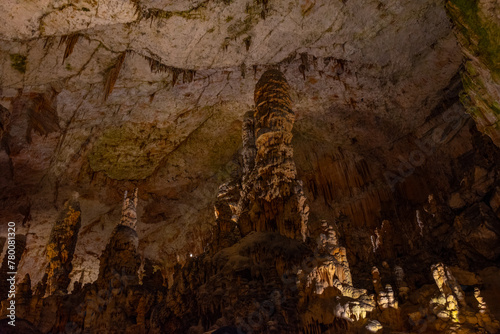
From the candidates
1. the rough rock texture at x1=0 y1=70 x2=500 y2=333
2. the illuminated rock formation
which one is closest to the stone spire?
the rough rock texture at x1=0 y1=70 x2=500 y2=333

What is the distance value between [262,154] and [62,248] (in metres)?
7.51

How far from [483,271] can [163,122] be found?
10324mm

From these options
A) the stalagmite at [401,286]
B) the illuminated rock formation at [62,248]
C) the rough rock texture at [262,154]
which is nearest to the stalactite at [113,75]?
the rough rock texture at [262,154]

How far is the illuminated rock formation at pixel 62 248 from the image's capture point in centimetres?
1109

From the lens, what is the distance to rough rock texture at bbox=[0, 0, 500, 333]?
263 inches

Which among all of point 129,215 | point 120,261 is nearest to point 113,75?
point 129,215

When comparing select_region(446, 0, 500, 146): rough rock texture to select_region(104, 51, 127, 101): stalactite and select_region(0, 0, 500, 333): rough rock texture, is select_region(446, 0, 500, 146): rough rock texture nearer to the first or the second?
select_region(0, 0, 500, 333): rough rock texture

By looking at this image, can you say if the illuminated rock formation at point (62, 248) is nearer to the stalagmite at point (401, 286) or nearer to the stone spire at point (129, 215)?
the stone spire at point (129, 215)

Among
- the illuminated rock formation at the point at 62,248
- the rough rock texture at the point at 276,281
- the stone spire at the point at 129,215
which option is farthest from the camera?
the illuminated rock formation at the point at 62,248

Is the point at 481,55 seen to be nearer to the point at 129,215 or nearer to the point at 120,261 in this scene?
the point at 120,261

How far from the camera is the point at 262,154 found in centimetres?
1000

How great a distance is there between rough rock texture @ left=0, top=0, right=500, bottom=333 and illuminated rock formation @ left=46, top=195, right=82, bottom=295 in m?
0.55

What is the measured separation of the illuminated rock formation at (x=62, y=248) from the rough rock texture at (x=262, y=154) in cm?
55

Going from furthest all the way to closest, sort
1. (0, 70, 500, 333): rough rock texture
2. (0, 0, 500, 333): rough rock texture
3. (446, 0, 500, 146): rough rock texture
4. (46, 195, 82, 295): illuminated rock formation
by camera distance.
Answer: (46, 195, 82, 295): illuminated rock formation < (0, 0, 500, 333): rough rock texture < (0, 70, 500, 333): rough rock texture < (446, 0, 500, 146): rough rock texture
